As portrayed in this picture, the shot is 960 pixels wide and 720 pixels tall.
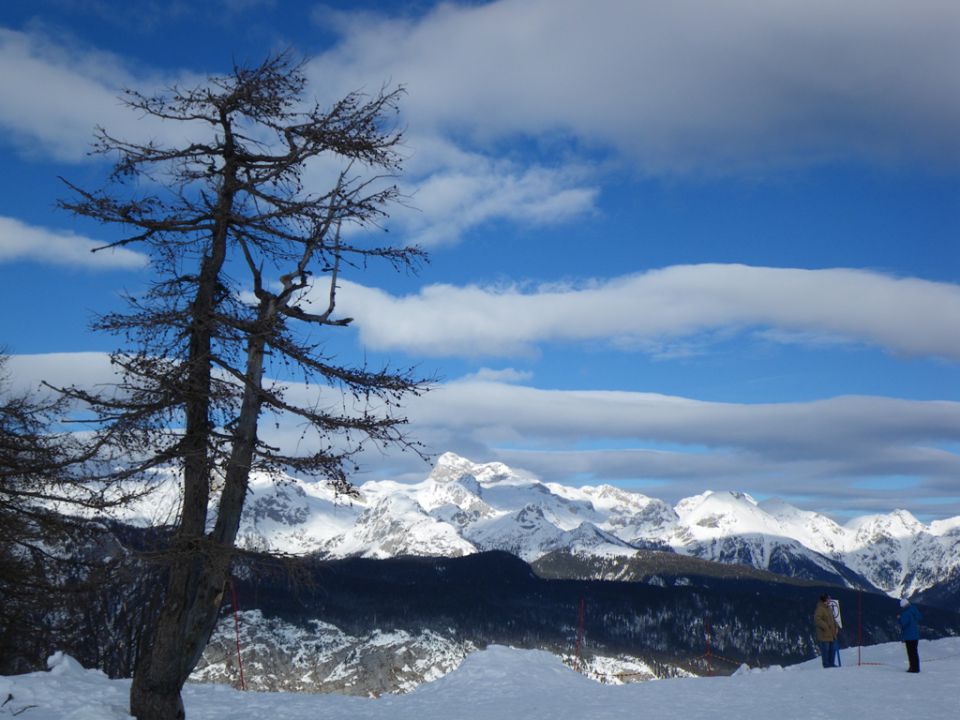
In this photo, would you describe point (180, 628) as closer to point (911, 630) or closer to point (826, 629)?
point (911, 630)

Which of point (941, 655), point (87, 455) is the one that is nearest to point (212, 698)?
point (87, 455)

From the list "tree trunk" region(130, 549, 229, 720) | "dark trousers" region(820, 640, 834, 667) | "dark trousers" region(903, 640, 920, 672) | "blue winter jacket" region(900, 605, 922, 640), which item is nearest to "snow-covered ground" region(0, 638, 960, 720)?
"dark trousers" region(903, 640, 920, 672)

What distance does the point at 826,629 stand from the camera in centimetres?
2784

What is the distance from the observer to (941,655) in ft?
106

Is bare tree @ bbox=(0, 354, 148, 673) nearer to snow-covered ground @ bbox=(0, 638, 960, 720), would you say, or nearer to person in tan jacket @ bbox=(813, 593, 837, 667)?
snow-covered ground @ bbox=(0, 638, 960, 720)

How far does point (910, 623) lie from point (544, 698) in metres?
12.2

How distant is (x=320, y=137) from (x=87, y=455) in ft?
19.6

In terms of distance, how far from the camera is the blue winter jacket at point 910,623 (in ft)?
81.7

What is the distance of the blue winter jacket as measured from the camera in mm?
24891

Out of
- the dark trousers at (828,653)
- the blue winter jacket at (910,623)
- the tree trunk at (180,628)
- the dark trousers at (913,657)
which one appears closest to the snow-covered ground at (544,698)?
the dark trousers at (913,657)

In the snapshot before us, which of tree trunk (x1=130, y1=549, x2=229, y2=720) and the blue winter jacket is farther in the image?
the blue winter jacket

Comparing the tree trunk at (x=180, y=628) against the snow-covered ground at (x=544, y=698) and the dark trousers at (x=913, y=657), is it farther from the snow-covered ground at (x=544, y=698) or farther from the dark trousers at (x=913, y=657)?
the dark trousers at (x=913, y=657)

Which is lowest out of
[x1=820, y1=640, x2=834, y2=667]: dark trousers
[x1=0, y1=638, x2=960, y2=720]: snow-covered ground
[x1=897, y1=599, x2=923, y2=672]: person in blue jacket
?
[x1=0, y1=638, x2=960, y2=720]: snow-covered ground

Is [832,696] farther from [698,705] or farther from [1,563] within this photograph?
[1,563]
